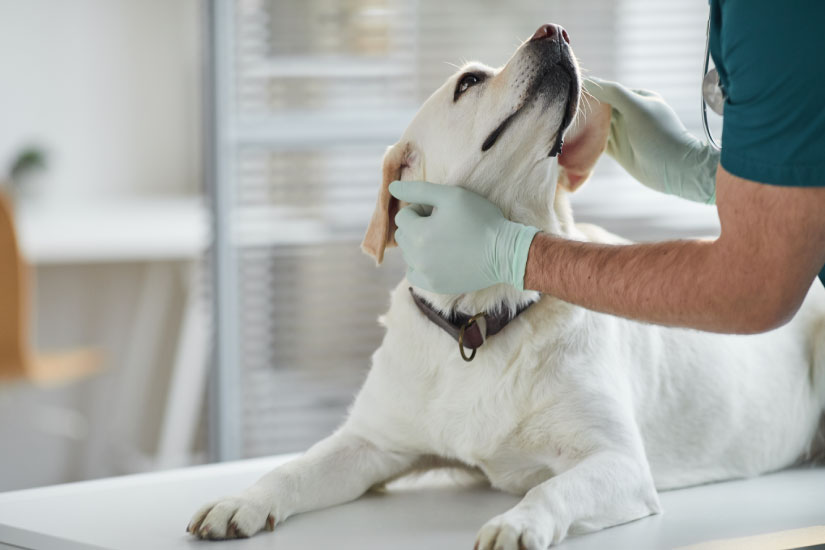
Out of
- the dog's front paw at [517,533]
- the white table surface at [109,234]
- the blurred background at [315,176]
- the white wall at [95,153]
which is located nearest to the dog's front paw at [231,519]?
the dog's front paw at [517,533]

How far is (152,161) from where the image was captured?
554cm

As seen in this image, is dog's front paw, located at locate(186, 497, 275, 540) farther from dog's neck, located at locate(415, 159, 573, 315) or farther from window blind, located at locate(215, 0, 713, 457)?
window blind, located at locate(215, 0, 713, 457)

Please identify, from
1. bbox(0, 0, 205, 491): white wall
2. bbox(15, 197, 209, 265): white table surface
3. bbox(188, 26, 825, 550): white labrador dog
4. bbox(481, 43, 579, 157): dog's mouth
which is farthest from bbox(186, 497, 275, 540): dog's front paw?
bbox(0, 0, 205, 491): white wall

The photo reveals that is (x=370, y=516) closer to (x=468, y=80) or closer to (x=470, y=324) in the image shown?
(x=470, y=324)

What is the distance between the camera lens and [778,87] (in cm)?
101

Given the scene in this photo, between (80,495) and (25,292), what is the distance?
84.5 inches

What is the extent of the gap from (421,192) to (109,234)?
2893 mm

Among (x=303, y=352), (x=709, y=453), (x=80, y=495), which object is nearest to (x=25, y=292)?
(x=303, y=352)

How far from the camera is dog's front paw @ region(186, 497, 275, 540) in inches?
48.0

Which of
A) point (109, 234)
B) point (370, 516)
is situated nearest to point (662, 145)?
point (370, 516)

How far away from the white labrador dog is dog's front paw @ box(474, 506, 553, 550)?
9 centimetres

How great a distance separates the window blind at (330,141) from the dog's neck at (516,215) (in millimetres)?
1463

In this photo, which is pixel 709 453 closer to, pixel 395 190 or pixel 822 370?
pixel 822 370

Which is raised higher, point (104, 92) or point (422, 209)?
point (422, 209)
